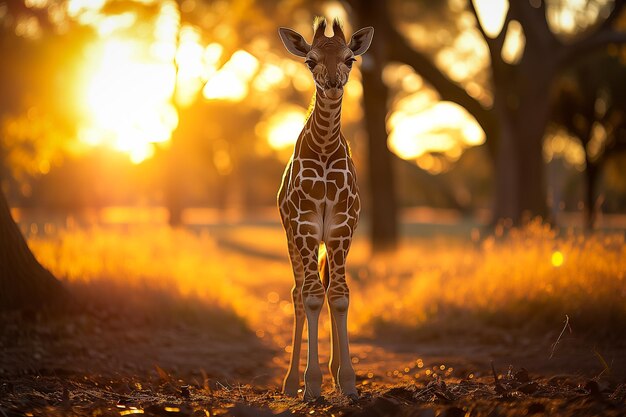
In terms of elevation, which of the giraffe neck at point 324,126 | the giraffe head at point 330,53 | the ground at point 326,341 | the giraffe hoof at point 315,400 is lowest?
the giraffe hoof at point 315,400

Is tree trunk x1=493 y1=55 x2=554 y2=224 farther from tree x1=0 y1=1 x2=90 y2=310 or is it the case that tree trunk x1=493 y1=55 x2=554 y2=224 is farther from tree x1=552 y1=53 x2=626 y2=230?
tree x1=552 y1=53 x2=626 y2=230

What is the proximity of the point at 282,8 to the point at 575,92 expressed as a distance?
13.1 metres

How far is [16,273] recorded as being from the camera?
7.22 metres

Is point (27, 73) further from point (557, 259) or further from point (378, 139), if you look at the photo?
point (557, 259)

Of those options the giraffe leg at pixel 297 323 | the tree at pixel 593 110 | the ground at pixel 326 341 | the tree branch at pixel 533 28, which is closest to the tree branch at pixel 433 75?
the tree branch at pixel 533 28

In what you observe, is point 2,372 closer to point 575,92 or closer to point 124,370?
point 124,370

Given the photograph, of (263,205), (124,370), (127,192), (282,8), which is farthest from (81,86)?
(127,192)

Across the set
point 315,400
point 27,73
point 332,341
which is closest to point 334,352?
point 332,341

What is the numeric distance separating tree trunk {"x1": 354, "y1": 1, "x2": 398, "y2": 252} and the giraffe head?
9.86m

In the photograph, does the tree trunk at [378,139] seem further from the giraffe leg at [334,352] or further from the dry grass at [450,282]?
the giraffe leg at [334,352]

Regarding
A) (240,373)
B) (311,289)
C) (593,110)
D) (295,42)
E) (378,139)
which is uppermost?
(593,110)

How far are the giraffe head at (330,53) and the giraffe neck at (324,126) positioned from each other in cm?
12

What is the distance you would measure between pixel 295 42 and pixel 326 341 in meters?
4.50

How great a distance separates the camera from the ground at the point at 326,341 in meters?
5.25
